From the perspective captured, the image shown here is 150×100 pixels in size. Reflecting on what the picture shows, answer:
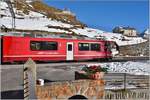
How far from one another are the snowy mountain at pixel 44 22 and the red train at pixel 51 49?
18.0 meters

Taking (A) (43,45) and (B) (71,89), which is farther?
(A) (43,45)

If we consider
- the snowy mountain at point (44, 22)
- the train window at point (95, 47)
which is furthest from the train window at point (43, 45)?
the snowy mountain at point (44, 22)

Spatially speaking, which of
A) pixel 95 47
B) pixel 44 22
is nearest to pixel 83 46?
pixel 95 47

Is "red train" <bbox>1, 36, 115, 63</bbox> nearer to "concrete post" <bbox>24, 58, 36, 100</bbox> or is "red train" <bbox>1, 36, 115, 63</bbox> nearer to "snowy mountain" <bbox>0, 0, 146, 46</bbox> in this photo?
"snowy mountain" <bbox>0, 0, 146, 46</bbox>

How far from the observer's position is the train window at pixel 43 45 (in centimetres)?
3841

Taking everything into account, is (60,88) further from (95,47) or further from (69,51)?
(95,47)

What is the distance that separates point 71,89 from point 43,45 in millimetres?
23452

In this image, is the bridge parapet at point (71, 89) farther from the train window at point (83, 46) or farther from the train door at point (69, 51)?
the train window at point (83, 46)

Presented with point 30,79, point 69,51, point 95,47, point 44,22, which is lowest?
point 30,79

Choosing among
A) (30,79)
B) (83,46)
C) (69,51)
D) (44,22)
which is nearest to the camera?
(30,79)

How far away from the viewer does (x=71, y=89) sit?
52.3 feet

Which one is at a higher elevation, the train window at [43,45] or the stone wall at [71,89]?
the train window at [43,45]

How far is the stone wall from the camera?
15.4 metres

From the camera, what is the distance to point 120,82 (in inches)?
792
